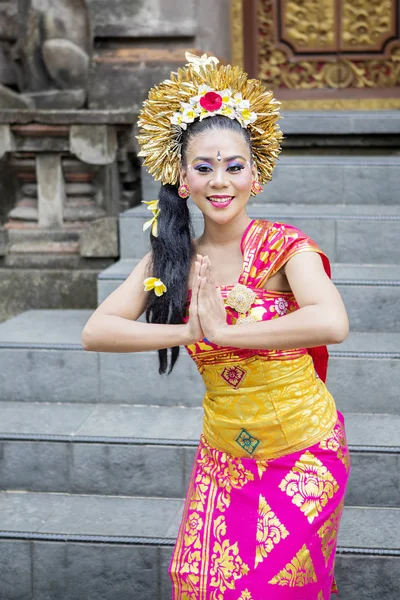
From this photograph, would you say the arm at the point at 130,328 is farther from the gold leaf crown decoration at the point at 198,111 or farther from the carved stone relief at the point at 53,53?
the carved stone relief at the point at 53,53

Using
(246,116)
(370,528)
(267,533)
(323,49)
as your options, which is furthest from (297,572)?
(323,49)

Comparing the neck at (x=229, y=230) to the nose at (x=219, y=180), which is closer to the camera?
the nose at (x=219, y=180)

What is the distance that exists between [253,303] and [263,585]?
0.78 meters

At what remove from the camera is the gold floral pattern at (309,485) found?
2764mm

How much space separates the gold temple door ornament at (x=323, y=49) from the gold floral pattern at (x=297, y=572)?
181 inches

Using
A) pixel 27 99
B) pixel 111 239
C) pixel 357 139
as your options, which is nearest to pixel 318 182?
pixel 357 139

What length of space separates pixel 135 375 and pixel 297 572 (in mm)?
2003

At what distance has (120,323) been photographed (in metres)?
2.80

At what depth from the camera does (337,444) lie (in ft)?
9.38

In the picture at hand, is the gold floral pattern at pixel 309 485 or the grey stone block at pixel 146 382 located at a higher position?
the gold floral pattern at pixel 309 485

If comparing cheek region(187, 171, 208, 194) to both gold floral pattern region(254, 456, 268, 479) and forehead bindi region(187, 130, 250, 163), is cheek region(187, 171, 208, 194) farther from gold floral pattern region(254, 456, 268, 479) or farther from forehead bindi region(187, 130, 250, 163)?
gold floral pattern region(254, 456, 268, 479)

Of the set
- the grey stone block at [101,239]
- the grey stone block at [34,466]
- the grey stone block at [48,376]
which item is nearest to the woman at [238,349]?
the grey stone block at [34,466]

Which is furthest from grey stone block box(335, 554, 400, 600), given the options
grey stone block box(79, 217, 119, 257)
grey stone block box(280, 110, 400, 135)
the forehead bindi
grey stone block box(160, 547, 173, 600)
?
grey stone block box(280, 110, 400, 135)

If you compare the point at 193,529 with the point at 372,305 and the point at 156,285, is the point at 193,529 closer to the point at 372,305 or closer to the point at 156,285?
the point at 156,285
